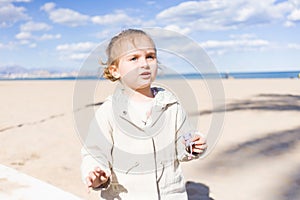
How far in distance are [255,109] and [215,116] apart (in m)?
5.44

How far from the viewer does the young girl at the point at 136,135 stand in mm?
2162

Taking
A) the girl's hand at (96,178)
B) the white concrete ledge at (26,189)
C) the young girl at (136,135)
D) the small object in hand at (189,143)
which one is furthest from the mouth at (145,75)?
the white concrete ledge at (26,189)

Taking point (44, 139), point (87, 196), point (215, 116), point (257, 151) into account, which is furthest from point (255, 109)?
point (215, 116)

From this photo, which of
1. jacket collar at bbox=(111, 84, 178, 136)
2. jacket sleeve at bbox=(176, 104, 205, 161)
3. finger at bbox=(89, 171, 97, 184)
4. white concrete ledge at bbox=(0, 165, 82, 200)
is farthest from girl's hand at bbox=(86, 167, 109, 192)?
white concrete ledge at bbox=(0, 165, 82, 200)

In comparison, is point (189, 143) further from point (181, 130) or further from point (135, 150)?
point (135, 150)

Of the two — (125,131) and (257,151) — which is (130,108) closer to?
(125,131)

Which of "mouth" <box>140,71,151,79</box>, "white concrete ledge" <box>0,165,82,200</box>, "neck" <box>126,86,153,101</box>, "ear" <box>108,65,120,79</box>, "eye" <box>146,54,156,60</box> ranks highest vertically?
"eye" <box>146,54,156,60</box>

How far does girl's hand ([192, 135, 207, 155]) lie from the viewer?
215 cm

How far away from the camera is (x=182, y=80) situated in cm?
227

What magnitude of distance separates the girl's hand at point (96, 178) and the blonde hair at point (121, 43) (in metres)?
0.57

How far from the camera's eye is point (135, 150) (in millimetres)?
2156

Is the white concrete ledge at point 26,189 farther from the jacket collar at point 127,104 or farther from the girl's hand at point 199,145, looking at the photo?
the girl's hand at point 199,145

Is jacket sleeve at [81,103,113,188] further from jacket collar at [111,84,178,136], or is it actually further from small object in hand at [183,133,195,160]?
small object in hand at [183,133,195,160]

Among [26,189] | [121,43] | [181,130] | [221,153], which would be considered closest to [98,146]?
[181,130]
